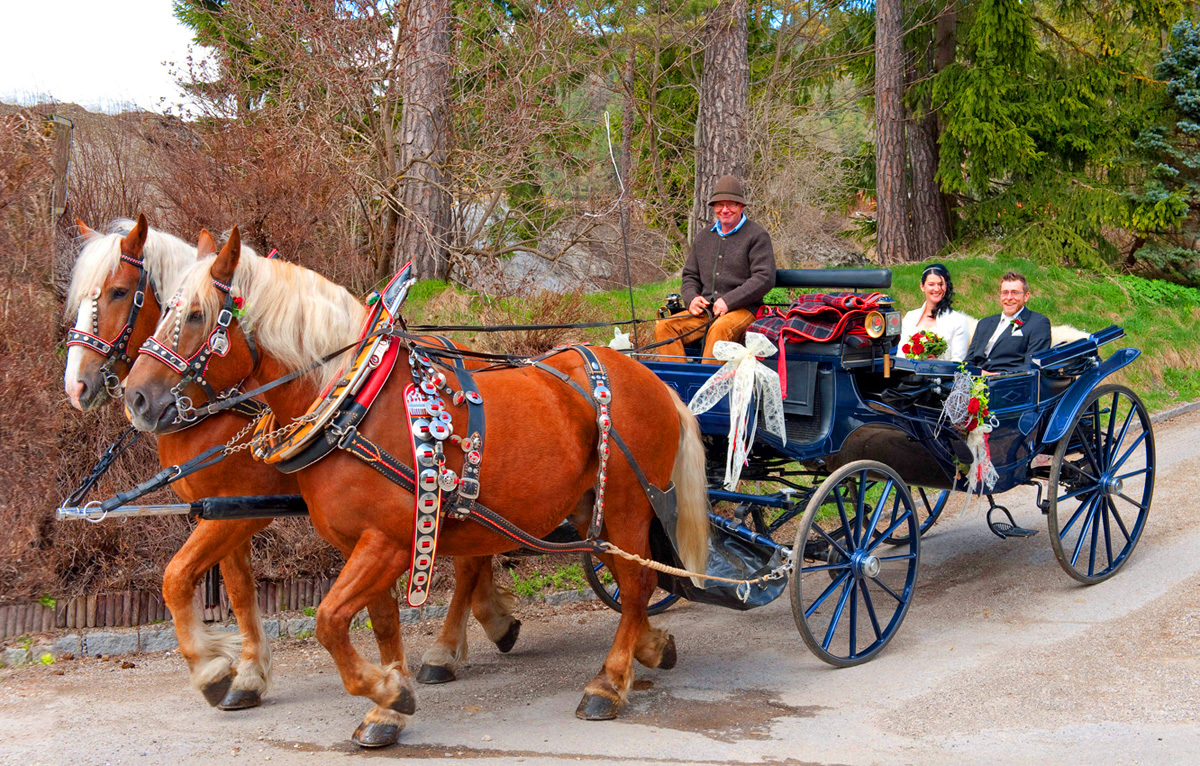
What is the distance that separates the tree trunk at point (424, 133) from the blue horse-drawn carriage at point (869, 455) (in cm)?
435

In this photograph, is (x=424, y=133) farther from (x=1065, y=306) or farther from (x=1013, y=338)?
(x=1065, y=306)

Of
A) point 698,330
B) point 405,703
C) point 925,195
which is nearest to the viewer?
point 405,703

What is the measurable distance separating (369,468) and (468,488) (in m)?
0.41

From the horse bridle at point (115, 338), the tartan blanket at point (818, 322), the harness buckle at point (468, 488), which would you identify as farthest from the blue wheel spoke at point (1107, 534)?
the horse bridle at point (115, 338)

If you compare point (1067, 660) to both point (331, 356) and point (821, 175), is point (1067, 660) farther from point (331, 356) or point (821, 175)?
point (821, 175)

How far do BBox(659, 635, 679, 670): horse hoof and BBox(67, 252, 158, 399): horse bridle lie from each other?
2860 millimetres

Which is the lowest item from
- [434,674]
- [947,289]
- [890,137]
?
[434,674]

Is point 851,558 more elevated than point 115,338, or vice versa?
point 115,338

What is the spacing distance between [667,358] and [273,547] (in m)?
2.79

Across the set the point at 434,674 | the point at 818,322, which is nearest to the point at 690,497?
the point at 818,322

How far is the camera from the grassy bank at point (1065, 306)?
30.1ft

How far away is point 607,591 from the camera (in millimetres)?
6129

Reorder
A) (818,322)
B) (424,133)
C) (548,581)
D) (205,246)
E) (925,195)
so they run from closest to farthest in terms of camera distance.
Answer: (205,246) → (818,322) → (548,581) → (424,133) → (925,195)

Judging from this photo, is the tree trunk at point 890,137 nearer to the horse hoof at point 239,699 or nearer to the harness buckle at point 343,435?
the horse hoof at point 239,699
